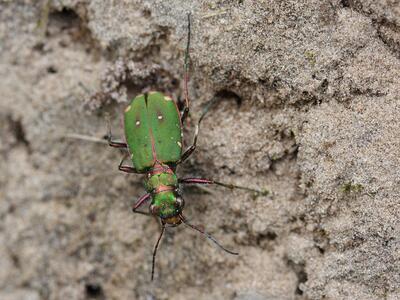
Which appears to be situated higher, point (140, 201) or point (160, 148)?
point (160, 148)

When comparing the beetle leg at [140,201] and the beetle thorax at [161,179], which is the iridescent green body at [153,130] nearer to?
the beetle thorax at [161,179]

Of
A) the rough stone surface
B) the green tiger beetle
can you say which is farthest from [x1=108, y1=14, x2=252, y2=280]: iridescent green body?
the rough stone surface

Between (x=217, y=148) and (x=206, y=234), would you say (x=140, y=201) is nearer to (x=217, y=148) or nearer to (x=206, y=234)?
(x=206, y=234)

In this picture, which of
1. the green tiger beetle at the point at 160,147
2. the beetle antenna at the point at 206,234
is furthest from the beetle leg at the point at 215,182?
the beetle antenna at the point at 206,234

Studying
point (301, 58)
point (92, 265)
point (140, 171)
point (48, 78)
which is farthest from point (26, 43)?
point (301, 58)

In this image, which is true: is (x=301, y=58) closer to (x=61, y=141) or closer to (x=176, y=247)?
(x=176, y=247)

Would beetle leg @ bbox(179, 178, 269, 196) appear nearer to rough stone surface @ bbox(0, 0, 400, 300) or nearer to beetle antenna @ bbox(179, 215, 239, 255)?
rough stone surface @ bbox(0, 0, 400, 300)

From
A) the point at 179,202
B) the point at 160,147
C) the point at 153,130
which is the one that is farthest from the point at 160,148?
the point at 179,202
